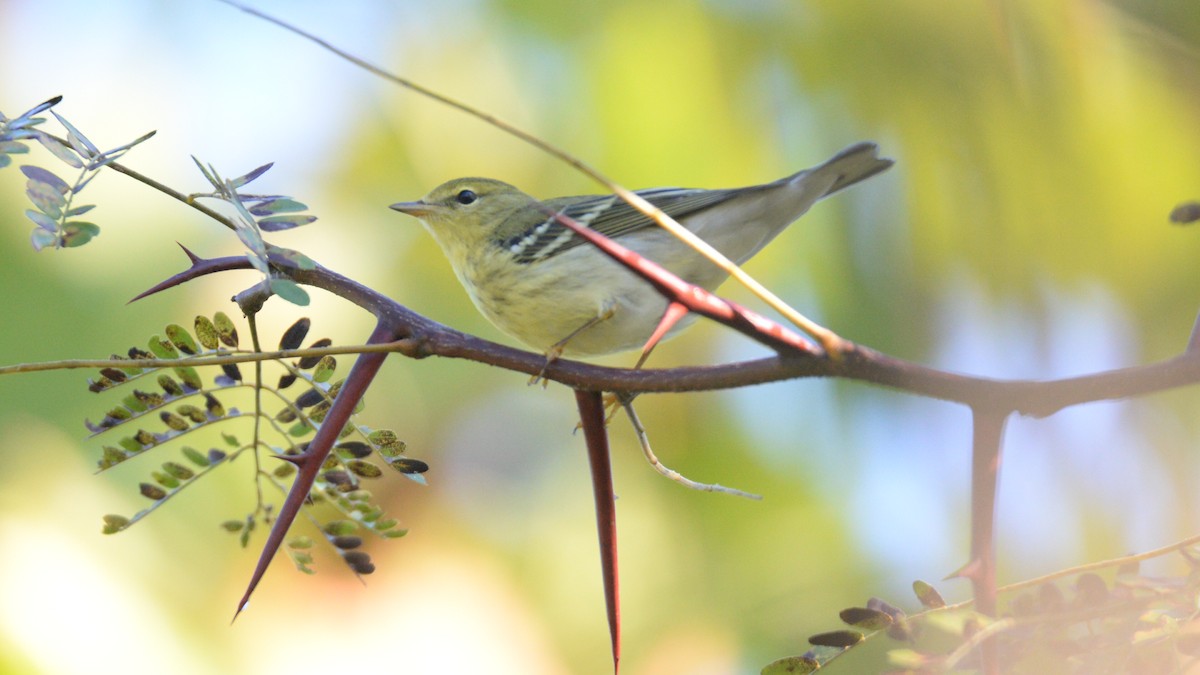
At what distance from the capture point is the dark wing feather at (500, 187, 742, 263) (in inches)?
47.5

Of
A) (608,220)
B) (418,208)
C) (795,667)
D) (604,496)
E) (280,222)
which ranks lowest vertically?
(795,667)

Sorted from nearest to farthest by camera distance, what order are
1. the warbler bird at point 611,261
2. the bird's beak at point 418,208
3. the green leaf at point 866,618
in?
the green leaf at point 866,618 → the warbler bird at point 611,261 → the bird's beak at point 418,208

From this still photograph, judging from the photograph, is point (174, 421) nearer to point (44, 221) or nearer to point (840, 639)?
point (44, 221)

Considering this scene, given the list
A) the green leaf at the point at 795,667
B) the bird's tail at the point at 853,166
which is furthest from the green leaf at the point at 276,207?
the bird's tail at the point at 853,166

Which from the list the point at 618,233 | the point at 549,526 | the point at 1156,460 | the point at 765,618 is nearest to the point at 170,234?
the point at 549,526

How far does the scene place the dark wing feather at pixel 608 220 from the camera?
1.21 m

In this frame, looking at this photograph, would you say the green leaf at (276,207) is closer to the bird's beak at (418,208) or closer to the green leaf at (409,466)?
the green leaf at (409,466)

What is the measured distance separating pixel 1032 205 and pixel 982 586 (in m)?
1.57

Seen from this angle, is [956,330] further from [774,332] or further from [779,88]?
[774,332]

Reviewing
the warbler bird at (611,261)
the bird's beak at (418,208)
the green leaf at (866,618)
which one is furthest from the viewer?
the bird's beak at (418,208)

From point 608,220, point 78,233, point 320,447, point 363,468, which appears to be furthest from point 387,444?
point 608,220

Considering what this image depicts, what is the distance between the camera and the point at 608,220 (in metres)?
1.43

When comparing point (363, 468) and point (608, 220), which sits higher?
point (608, 220)

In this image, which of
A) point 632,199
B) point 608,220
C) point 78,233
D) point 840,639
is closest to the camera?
point 632,199
